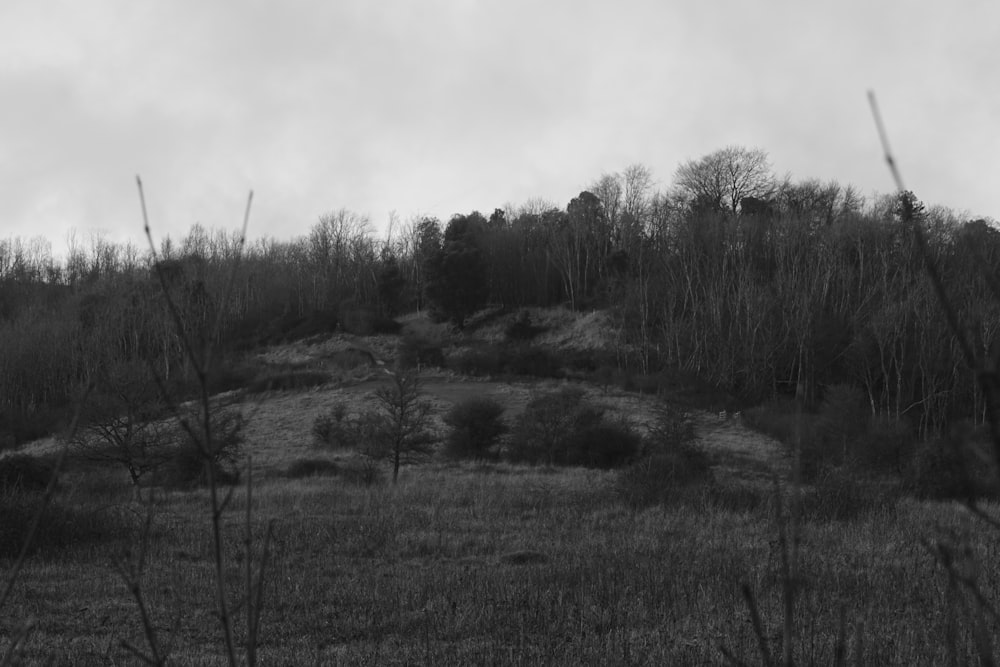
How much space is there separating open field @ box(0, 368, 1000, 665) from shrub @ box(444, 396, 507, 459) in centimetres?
1414

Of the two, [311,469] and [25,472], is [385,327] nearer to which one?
[311,469]

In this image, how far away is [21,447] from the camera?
43.2 meters

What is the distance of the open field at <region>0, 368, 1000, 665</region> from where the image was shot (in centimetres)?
700

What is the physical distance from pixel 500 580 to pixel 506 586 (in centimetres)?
42

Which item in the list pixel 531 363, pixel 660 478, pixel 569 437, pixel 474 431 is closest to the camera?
pixel 660 478

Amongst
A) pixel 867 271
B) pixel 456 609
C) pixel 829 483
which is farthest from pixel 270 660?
pixel 867 271

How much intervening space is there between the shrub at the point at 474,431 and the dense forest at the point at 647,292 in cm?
1175

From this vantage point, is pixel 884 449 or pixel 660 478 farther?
pixel 884 449

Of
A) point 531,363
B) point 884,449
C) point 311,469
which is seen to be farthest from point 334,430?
point 884,449

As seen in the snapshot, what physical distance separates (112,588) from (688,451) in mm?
21035

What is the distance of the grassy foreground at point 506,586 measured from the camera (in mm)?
6957

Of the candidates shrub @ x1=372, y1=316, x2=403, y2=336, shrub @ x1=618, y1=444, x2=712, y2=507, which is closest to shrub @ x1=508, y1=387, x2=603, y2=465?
shrub @ x1=618, y1=444, x2=712, y2=507

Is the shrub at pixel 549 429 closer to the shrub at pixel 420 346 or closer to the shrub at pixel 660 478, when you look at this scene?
the shrub at pixel 660 478

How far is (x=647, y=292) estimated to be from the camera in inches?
2088
